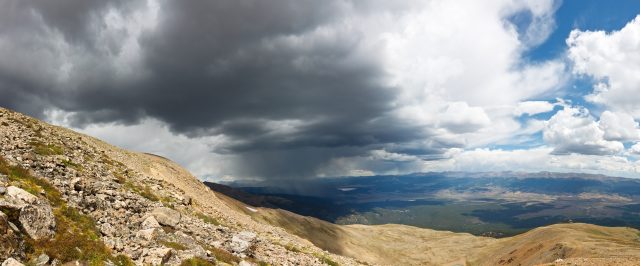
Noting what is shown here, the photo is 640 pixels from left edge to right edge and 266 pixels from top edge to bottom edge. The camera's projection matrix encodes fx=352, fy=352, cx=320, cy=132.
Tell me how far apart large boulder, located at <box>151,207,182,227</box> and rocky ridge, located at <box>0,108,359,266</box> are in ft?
0.32

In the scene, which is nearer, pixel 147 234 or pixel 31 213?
pixel 31 213

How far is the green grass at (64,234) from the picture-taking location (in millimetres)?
19922

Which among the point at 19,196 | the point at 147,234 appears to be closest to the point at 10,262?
the point at 19,196

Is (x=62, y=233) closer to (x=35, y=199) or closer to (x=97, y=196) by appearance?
(x=35, y=199)

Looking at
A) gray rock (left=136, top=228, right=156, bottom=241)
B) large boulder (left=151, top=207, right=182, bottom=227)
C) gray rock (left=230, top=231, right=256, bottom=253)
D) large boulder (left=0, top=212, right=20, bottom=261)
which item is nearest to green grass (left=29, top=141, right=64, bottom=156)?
large boulder (left=151, top=207, right=182, bottom=227)

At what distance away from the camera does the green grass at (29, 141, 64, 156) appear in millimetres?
39384

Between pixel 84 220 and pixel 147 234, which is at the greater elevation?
pixel 84 220

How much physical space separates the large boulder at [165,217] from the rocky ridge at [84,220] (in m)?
0.10

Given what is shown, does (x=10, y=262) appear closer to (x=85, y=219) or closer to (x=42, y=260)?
(x=42, y=260)

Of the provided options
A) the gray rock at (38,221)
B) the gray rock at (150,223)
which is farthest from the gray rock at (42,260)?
the gray rock at (150,223)

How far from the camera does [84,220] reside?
2597 centimetres

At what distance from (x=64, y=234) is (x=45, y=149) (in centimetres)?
2458

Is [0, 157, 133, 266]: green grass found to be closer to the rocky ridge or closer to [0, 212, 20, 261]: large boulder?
the rocky ridge

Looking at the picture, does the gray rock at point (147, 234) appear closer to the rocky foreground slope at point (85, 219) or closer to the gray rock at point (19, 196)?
the rocky foreground slope at point (85, 219)
